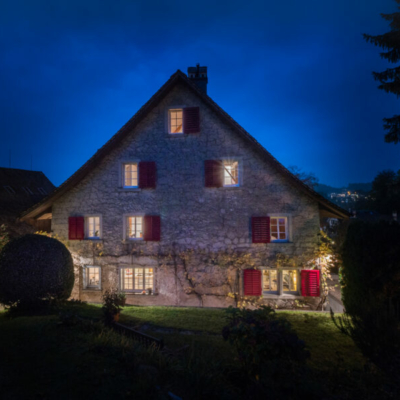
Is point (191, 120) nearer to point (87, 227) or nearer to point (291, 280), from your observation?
point (87, 227)

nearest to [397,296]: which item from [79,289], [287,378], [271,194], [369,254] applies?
[369,254]

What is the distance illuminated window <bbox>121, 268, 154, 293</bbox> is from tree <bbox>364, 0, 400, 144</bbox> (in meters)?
13.1

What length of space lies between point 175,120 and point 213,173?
9.81ft

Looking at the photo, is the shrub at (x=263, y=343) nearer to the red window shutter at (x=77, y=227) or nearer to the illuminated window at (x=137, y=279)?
the illuminated window at (x=137, y=279)

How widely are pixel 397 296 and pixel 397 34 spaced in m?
12.6

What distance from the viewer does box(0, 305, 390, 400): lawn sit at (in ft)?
13.9

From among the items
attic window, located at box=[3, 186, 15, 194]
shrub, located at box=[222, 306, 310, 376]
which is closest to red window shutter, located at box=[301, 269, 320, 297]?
shrub, located at box=[222, 306, 310, 376]

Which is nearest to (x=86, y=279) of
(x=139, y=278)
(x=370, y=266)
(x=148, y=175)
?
(x=139, y=278)

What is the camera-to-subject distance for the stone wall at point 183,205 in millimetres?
12469

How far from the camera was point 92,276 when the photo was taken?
13.7m

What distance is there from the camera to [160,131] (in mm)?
13227

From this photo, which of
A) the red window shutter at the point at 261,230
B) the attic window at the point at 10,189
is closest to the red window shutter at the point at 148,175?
the red window shutter at the point at 261,230

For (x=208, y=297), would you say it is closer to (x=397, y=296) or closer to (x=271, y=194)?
(x=271, y=194)

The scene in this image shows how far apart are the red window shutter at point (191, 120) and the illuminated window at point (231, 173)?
2005 millimetres
